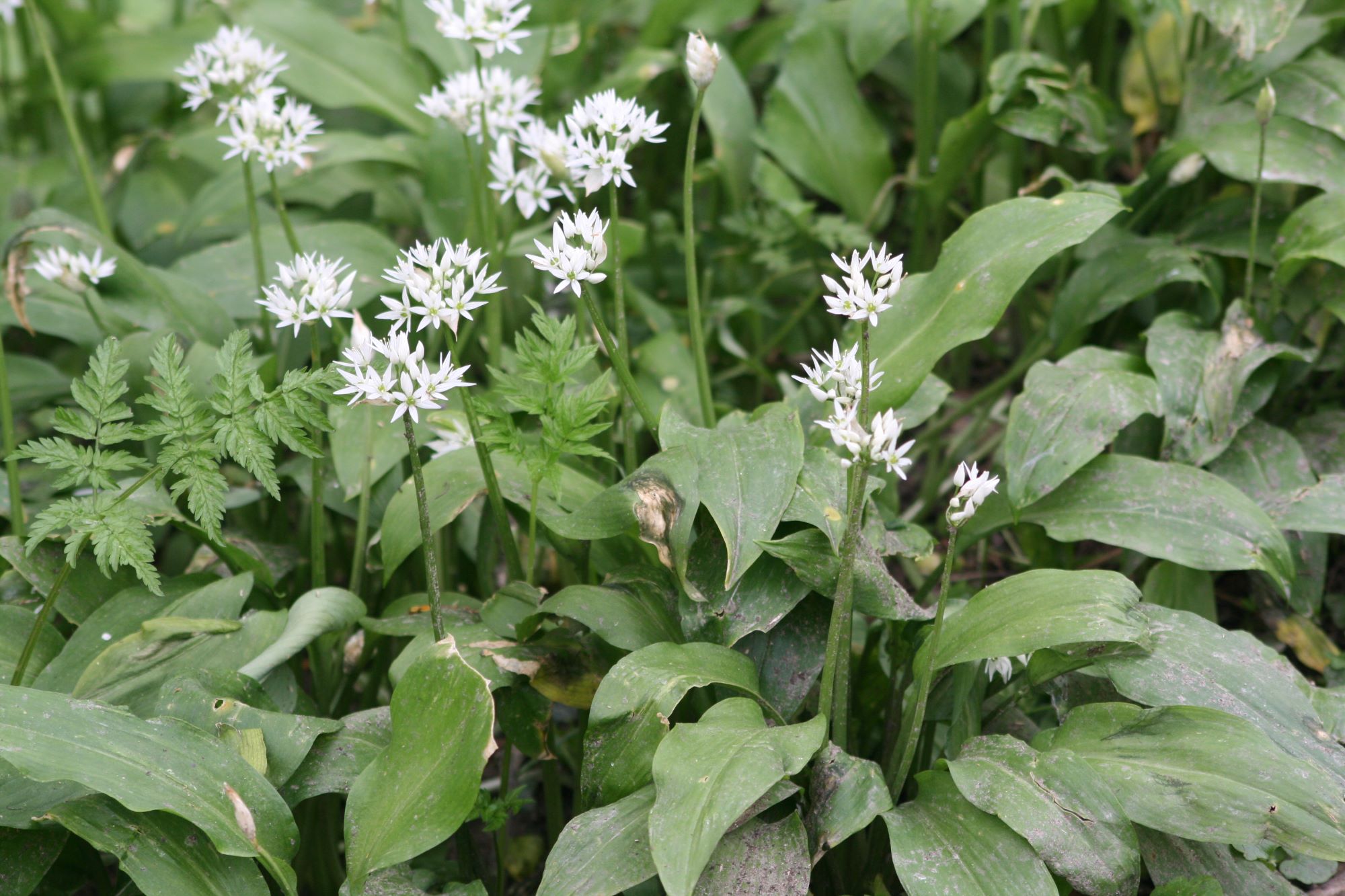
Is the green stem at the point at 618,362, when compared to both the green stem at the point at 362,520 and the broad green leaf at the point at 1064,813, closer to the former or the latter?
the green stem at the point at 362,520

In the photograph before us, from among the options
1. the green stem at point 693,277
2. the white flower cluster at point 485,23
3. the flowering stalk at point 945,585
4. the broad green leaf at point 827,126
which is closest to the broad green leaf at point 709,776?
the flowering stalk at point 945,585

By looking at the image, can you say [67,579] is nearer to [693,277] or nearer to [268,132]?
[268,132]

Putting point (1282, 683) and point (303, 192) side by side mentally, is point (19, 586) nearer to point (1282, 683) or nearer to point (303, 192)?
point (303, 192)

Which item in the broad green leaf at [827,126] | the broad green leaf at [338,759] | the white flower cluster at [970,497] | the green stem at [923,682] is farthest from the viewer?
the broad green leaf at [827,126]

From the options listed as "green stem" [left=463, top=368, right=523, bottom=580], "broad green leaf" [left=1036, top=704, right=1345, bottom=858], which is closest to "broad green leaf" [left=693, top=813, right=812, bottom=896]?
"broad green leaf" [left=1036, top=704, right=1345, bottom=858]

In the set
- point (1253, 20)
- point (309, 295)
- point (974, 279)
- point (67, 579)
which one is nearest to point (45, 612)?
point (67, 579)

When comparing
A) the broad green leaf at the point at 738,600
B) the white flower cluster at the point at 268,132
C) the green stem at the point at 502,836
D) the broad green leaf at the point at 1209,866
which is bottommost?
the broad green leaf at the point at 1209,866

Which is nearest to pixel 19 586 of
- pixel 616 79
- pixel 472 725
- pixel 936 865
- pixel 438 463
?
pixel 438 463
